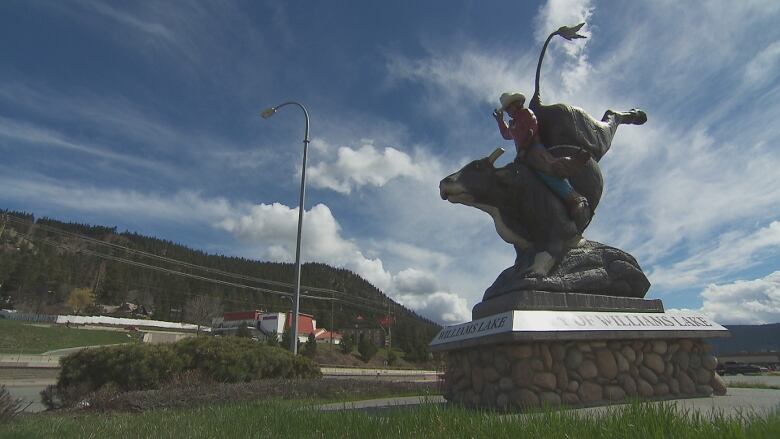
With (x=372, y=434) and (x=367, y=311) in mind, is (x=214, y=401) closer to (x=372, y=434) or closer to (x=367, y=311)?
(x=372, y=434)

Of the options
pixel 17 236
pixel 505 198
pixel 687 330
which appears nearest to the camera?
pixel 687 330

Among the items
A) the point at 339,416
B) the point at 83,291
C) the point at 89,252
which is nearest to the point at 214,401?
the point at 339,416

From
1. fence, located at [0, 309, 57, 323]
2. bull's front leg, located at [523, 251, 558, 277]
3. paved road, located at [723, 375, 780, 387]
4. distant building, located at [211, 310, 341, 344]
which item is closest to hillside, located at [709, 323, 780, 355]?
distant building, located at [211, 310, 341, 344]

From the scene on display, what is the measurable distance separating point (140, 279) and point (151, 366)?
4394 inches

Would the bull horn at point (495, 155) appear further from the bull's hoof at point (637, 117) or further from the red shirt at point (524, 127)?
the bull's hoof at point (637, 117)

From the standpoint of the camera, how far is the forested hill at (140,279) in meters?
87.2

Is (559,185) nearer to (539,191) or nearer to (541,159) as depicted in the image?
(539,191)

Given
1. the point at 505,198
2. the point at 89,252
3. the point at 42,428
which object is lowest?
the point at 42,428

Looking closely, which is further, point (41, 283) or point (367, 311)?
point (367, 311)

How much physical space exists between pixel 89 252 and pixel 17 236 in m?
22.8

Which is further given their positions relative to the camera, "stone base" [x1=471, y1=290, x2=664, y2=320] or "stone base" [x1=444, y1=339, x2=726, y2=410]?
"stone base" [x1=471, y1=290, x2=664, y2=320]

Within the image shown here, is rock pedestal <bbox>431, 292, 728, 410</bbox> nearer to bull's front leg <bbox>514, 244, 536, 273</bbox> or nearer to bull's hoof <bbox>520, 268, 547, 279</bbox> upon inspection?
bull's hoof <bbox>520, 268, 547, 279</bbox>

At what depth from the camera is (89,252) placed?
10975cm

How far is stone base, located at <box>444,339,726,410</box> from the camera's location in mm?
6273
